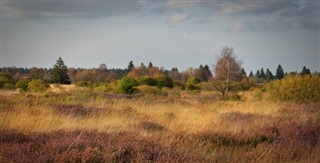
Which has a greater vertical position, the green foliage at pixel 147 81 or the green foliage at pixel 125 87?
the green foliage at pixel 147 81

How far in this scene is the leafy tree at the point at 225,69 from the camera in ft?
115

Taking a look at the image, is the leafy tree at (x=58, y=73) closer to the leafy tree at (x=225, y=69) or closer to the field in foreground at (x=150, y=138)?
the leafy tree at (x=225, y=69)

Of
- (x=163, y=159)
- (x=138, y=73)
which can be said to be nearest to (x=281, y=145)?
(x=163, y=159)

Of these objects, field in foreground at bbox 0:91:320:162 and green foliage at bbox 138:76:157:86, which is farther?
green foliage at bbox 138:76:157:86

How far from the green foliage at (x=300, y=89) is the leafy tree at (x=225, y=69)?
13.7m

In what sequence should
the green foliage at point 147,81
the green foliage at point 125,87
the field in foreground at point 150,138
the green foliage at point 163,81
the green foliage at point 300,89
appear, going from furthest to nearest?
the green foliage at point 163,81
the green foliage at point 147,81
the green foliage at point 125,87
the green foliage at point 300,89
the field in foreground at point 150,138

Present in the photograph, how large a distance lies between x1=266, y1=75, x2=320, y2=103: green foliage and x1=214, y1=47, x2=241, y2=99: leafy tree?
538 inches

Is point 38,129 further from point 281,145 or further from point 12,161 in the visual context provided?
point 281,145

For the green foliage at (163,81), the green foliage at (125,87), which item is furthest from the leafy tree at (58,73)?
the green foliage at (125,87)

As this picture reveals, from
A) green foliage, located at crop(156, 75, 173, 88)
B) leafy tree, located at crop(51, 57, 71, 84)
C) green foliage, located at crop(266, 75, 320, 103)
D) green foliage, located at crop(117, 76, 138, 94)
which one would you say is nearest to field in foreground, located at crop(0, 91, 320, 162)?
green foliage, located at crop(266, 75, 320, 103)

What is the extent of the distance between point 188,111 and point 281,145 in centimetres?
561

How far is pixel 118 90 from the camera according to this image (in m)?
33.0

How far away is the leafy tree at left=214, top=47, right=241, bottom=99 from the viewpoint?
35.0 metres

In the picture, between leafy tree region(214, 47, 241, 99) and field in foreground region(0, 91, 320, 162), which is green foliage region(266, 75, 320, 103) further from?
leafy tree region(214, 47, 241, 99)
